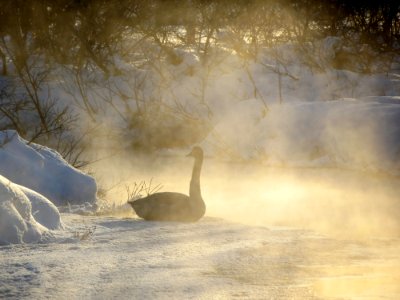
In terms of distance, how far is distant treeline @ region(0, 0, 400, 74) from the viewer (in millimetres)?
24000

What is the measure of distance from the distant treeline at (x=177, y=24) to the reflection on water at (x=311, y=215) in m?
7.12

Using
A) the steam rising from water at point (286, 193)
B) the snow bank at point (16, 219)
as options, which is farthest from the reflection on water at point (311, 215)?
the snow bank at point (16, 219)

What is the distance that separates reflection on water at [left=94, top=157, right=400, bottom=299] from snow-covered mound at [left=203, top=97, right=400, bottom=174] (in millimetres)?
462

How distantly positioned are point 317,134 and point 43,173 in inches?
337

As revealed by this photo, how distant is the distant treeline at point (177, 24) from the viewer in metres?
24.0

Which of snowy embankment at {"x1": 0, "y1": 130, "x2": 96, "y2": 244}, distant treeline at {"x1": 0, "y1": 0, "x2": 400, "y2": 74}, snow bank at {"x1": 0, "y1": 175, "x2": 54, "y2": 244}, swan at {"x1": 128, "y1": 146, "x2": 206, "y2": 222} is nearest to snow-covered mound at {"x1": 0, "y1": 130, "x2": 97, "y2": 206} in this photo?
snowy embankment at {"x1": 0, "y1": 130, "x2": 96, "y2": 244}

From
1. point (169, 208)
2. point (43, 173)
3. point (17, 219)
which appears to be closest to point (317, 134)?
point (43, 173)

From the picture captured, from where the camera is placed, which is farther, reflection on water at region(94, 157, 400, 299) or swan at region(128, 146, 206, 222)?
swan at region(128, 146, 206, 222)

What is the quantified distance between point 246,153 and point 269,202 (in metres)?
6.22

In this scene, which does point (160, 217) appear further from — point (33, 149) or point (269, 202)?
point (269, 202)

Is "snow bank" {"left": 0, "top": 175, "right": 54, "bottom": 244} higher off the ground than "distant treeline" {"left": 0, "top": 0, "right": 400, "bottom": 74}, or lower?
lower

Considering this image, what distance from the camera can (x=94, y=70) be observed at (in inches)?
952

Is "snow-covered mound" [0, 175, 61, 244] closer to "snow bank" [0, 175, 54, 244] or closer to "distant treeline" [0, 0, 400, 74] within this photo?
"snow bank" [0, 175, 54, 244]

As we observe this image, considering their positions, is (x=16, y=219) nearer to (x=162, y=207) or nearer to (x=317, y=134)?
(x=162, y=207)
